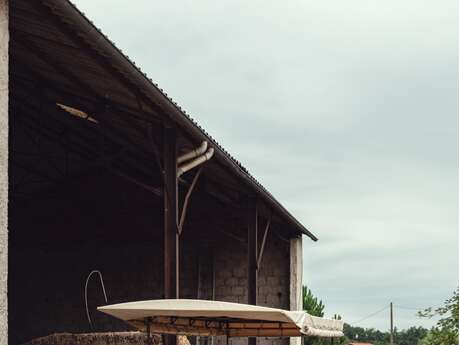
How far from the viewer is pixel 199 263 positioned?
1967 cm

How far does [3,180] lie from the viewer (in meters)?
7.42

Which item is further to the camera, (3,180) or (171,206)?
(171,206)

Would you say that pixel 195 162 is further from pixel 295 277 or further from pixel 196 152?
pixel 295 277

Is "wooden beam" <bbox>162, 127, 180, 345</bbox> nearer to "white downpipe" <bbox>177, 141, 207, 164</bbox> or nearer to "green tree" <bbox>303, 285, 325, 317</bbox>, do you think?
"white downpipe" <bbox>177, 141, 207, 164</bbox>

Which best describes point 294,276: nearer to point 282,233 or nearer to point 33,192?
point 282,233

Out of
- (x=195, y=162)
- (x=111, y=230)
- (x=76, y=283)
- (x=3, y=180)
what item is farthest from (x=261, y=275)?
(x=3, y=180)

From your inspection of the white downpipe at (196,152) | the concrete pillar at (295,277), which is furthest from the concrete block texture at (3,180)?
the concrete pillar at (295,277)

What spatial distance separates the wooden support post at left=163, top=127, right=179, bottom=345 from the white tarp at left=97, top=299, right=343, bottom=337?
3.72ft

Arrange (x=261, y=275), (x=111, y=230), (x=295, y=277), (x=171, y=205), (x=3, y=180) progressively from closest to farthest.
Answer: (x=3, y=180), (x=171, y=205), (x=295, y=277), (x=261, y=275), (x=111, y=230)

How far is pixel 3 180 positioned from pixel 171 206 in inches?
189

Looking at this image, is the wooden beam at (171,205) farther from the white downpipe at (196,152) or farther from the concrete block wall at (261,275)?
the concrete block wall at (261,275)

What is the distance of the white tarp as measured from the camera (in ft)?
29.3

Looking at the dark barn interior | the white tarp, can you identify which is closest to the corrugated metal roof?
the dark barn interior

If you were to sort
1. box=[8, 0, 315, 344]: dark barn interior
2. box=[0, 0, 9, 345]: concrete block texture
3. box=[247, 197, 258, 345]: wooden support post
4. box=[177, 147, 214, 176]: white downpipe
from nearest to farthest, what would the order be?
1. box=[0, 0, 9, 345]: concrete block texture
2. box=[177, 147, 214, 176]: white downpipe
3. box=[8, 0, 315, 344]: dark barn interior
4. box=[247, 197, 258, 345]: wooden support post
